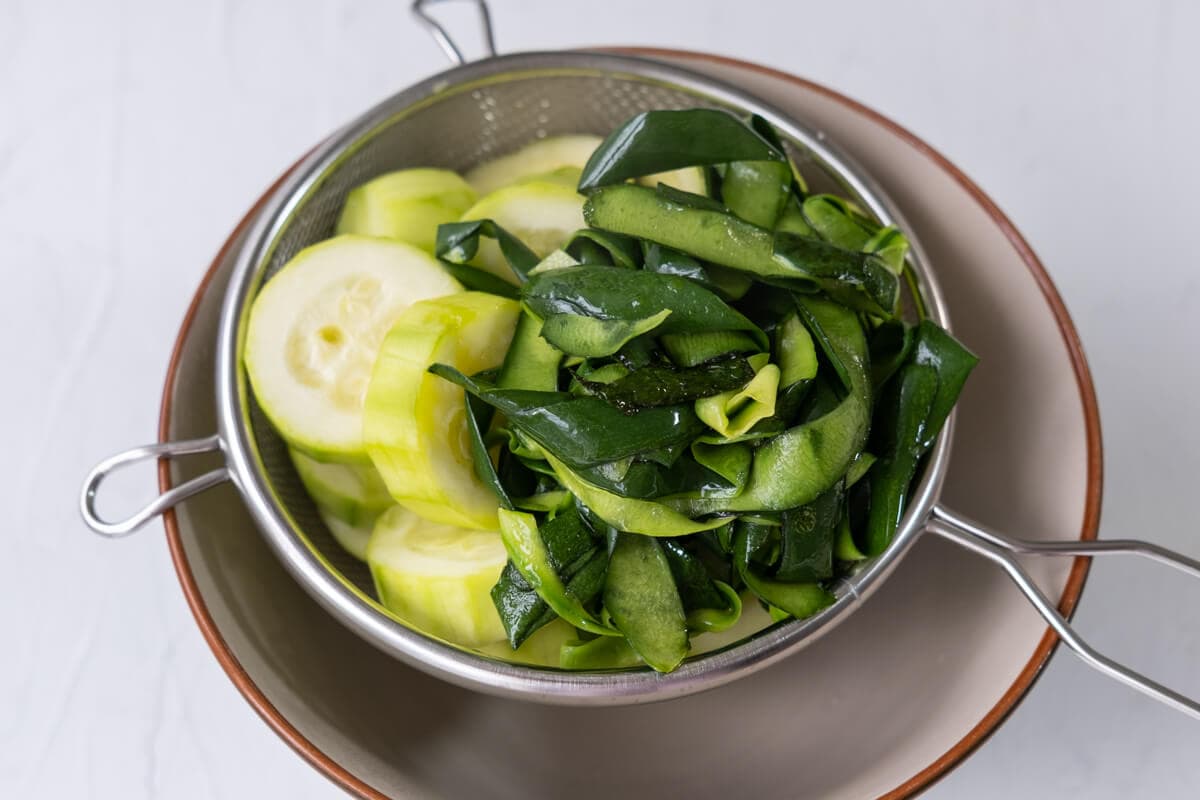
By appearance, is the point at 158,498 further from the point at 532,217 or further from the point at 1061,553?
the point at 1061,553

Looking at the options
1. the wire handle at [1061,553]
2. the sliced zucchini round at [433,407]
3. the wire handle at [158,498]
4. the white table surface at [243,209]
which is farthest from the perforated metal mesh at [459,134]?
the wire handle at [1061,553]

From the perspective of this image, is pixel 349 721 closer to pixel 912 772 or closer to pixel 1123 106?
pixel 912 772

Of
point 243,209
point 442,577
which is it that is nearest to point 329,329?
point 442,577

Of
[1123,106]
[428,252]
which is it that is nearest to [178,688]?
[428,252]

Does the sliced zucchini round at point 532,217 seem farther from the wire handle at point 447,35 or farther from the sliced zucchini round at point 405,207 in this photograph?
the wire handle at point 447,35

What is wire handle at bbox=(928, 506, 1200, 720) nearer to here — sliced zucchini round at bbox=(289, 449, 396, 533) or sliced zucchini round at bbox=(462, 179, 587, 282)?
sliced zucchini round at bbox=(462, 179, 587, 282)
